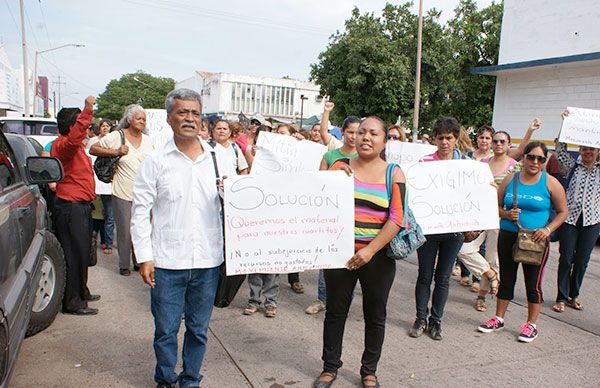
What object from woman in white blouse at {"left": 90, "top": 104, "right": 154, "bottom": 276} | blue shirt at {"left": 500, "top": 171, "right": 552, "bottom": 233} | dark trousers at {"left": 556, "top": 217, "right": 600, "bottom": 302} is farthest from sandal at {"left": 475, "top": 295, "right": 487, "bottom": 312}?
woman in white blouse at {"left": 90, "top": 104, "right": 154, "bottom": 276}

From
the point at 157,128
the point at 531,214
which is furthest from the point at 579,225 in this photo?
the point at 157,128

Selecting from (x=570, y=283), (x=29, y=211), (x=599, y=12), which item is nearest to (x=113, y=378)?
(x=29, y=211)

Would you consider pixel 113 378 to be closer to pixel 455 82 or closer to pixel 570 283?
pixel 570 283

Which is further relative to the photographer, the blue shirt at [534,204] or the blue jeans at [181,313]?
the blue shirt at [534,204]

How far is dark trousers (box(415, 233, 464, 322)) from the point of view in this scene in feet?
15.4

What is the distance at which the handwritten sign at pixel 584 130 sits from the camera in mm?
5527

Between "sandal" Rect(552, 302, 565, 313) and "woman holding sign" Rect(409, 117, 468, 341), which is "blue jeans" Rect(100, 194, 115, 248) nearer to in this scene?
"woman holding sign" Rect(409, 117, 468, 341)

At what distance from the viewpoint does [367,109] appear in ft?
91.8

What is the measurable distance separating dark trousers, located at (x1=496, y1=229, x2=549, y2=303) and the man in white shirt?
2851mm

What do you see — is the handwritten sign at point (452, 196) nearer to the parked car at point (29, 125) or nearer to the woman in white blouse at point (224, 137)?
the woman in white blouse at point (224, 137)

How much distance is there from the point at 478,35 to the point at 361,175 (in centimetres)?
3055

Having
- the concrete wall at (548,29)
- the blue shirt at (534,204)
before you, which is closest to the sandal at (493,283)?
the blue shirt at (534,204)

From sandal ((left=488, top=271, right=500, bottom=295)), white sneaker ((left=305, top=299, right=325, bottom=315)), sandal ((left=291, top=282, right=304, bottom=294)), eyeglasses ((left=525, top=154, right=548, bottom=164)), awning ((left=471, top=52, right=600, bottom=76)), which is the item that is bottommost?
sandal ((left=291, top=282, right=304, bottom=294))

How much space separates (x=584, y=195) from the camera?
5.67 metres
